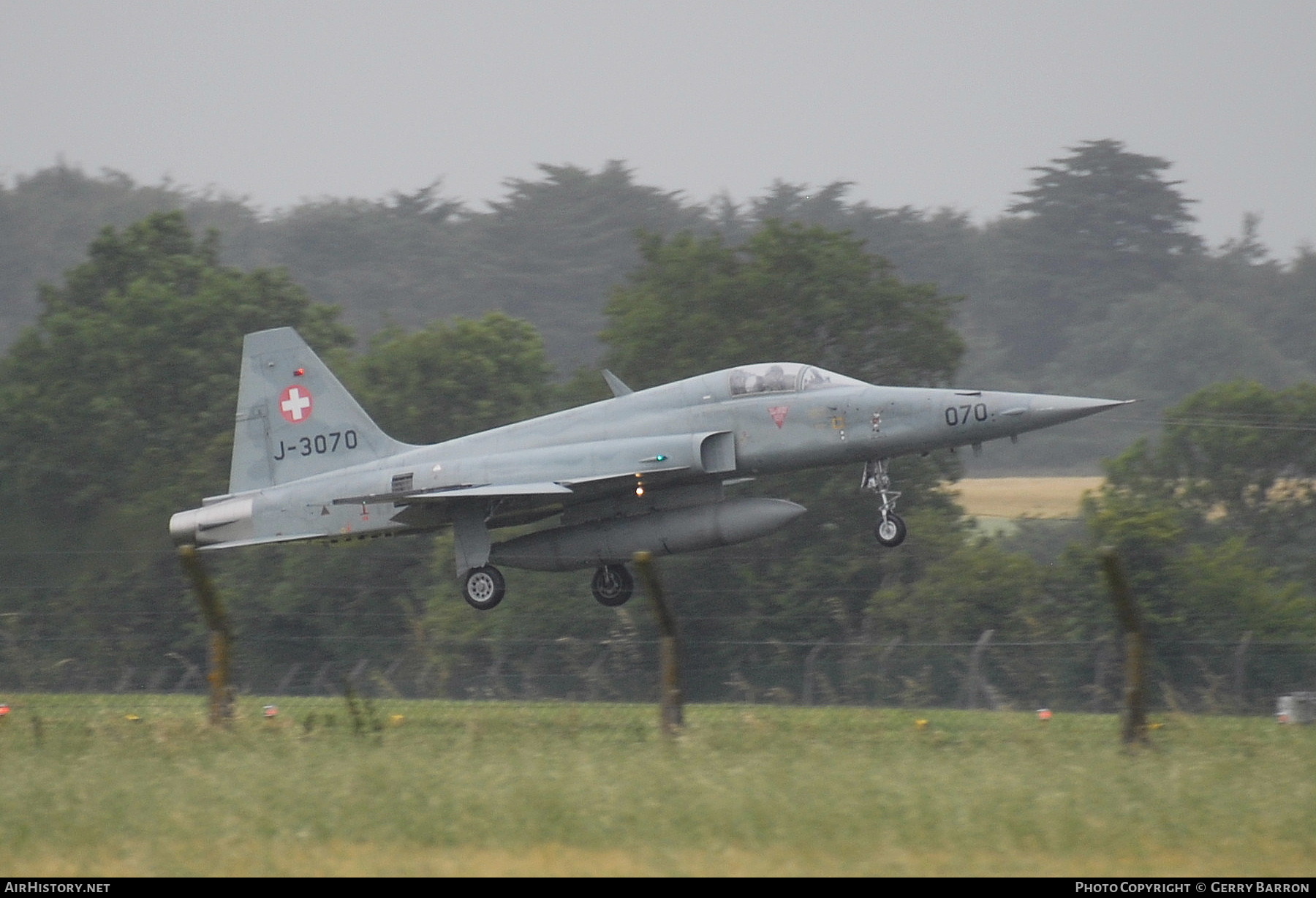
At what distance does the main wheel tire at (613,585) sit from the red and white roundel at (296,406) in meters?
4.45

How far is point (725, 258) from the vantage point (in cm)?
3997

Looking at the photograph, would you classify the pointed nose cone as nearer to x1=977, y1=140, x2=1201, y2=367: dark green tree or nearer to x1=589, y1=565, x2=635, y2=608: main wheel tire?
x1=589, y1=565, x2=635, y2=608: main wheel tire

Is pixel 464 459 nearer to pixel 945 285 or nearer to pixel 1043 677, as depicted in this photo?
pixel 1043 677

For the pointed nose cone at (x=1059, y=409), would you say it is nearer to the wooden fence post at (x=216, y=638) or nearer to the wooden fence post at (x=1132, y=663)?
the wooden fence post at (x=1132, y=663)

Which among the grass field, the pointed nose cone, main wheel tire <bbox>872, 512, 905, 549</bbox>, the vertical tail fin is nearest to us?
A: the grass field

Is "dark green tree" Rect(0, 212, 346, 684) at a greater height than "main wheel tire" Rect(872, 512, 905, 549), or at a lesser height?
greater

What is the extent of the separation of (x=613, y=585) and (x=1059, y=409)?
633 centimetres

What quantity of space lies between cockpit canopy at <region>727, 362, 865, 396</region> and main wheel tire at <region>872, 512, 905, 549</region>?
1.67 metres

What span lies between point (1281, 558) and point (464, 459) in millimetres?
24282

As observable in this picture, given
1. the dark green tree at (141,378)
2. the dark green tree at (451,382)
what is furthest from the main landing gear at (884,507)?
the dark green tree at (451,382)

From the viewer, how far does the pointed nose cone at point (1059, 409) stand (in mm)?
18438

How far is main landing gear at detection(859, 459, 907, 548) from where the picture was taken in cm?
1978

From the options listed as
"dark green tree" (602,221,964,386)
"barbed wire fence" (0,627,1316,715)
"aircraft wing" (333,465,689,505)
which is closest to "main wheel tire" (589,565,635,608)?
"barbed wire fence" (0,627,1316,715)

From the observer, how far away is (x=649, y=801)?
→ 8.74 m
